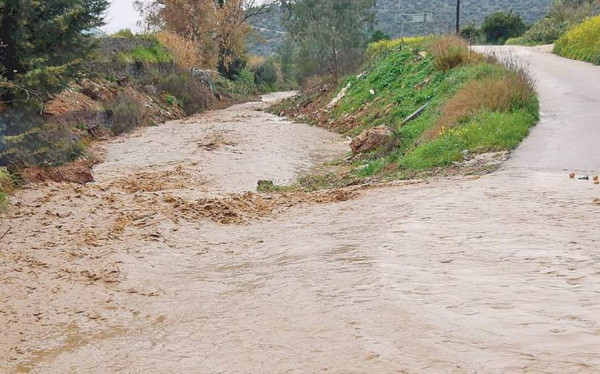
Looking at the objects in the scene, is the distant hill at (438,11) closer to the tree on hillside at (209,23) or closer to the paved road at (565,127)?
the tree on hillside at (209,23)

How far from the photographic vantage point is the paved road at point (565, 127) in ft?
35.8

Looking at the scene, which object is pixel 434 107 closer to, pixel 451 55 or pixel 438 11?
pixel 451 55

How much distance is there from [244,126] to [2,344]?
60.5 feet

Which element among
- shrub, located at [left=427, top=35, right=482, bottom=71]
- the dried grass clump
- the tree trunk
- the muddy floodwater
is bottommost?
the muddy floodwater

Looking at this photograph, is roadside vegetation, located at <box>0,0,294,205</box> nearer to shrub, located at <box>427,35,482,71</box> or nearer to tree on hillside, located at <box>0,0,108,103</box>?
tree on hillside, located at <box>0,0,108,103</box>

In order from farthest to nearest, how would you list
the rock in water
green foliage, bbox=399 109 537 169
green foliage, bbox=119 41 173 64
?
green foliage, bbox=119 41 173 64
the rock in water
green foliage, bbox=399 109 537 169

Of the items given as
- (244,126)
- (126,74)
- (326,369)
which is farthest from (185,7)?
(326,369)

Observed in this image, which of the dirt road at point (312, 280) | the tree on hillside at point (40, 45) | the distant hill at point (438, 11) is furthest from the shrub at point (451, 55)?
the distant hill at point (438, 11)

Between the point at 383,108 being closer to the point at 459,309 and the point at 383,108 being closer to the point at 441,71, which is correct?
the point at 441,71

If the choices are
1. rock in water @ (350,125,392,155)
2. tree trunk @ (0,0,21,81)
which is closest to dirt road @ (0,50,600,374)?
tree trunk @ (0,0,21,81)

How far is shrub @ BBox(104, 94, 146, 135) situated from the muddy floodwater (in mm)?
11492

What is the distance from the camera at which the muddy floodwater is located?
16.4 feet

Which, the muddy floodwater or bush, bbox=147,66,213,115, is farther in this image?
bush, bbox=147,66,213,115

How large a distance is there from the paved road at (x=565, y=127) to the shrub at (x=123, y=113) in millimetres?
13970
